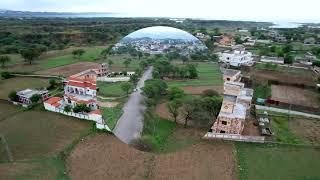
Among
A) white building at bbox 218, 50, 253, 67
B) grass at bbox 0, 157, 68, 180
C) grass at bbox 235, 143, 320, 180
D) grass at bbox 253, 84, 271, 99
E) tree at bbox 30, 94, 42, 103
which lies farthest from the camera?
white building at bbox 218, 50, 253, 67

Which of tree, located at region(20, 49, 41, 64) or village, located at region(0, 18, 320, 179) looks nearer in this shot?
village, located at region(0, 18, 320, 179)

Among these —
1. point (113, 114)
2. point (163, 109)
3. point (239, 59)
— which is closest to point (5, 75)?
point (239, 59)

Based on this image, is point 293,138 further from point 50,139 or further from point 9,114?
point 9,114

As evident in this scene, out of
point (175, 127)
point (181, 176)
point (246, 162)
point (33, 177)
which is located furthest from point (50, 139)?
point (175, 127)

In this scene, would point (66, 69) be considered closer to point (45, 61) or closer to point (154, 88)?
point (45, 61)

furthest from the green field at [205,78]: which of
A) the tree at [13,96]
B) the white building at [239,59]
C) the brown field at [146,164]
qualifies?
the white building at [239,59]

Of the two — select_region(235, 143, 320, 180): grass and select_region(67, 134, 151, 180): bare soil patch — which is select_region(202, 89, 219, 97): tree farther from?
select_region(235, 143, 320, 180): grass

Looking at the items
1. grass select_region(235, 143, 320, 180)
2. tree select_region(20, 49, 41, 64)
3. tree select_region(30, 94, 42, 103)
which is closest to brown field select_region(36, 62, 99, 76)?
tree select_region(20, 49, 41, 64)
